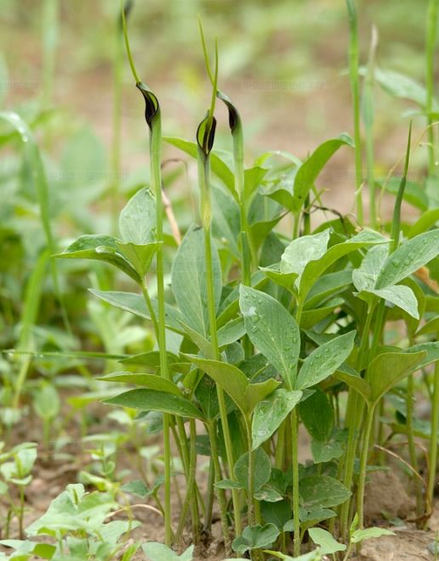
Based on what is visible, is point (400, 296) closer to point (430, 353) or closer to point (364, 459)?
point (430, 353)

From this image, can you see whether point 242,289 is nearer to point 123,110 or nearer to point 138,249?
point 138,249

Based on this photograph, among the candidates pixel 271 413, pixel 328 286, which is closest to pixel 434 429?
pixel 328 286

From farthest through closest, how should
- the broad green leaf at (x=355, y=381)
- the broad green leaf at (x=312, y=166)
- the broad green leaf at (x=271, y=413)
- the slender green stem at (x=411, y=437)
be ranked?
the slender green stem at (x=411, y=437), the broad green leaf at (x=312, y=166), the broad green leaf at (x=355, y=381), the broad green leaf at (x=271, y=413)

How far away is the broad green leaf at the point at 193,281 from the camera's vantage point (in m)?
1.13

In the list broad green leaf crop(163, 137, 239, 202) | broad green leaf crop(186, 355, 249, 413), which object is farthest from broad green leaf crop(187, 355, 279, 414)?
broad green leaf crop(163, 137, 239, 202)

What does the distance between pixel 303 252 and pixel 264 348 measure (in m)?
0.12

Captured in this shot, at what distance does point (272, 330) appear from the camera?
1022 mm

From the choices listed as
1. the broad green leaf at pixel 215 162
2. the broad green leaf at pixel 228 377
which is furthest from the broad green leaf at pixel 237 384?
the broad green leaf at pixel 215 162

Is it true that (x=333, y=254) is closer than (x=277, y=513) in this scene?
Yes

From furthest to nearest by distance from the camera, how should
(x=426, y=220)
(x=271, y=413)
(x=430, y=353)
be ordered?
(x=426, y=220)
(x=430, y=353)
(x=271, y=413)

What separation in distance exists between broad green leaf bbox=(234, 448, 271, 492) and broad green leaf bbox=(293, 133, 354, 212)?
333mm

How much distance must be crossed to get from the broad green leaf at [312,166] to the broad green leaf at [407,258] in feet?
0.51

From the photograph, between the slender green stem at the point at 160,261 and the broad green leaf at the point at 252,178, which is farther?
the broad green leaf at the point at 252,178

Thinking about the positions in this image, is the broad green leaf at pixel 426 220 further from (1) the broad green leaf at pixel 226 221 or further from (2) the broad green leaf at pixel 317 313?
(1) the broad green leaf at pixel 226 221
